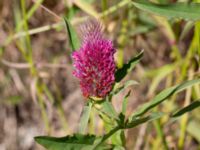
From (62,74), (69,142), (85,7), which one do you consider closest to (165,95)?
(69,142)

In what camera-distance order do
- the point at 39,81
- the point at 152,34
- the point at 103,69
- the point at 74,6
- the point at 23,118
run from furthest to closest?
the point at 23,118 < the point at 152,34 < the point at 39,81 < the point at 74,6 < the point at 103,69

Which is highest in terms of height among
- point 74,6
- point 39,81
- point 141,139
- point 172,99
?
point 74,6

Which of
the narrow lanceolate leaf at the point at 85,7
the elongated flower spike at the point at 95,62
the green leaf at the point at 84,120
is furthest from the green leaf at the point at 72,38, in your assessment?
the narrow lanceolate leaf at the point at 85,7

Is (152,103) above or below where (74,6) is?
below

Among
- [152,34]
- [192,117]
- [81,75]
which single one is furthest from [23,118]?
[81,75]

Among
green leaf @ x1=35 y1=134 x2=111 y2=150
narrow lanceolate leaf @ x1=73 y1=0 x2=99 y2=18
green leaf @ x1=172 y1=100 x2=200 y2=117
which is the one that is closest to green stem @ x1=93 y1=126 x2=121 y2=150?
green leaf @ x1=35 y1=134 x2=111 y2=150

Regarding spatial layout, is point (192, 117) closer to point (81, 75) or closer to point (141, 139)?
point (141, 139)

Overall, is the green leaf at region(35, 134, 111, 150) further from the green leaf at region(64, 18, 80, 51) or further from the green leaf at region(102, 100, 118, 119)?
the green leaf at region(64, 18, 80, 51)
